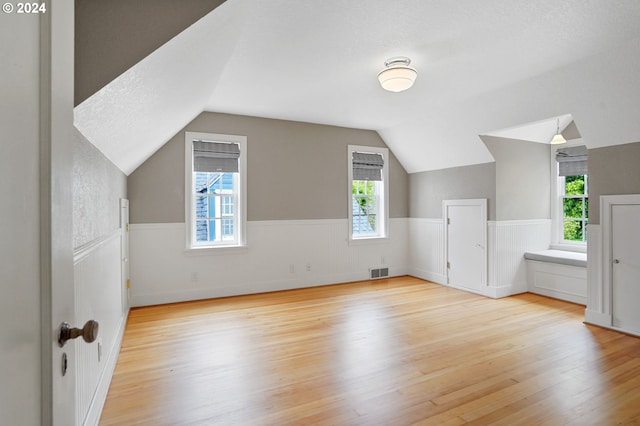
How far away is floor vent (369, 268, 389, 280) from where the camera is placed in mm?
6059

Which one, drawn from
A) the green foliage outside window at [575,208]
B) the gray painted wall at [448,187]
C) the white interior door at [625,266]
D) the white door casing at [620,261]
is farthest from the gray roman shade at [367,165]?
the white interior door at [625,266]

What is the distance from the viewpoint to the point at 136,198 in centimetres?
446

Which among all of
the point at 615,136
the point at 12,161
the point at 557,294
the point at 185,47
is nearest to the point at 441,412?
the point at 12,161

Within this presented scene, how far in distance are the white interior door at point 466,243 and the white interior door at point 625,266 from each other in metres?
1.58

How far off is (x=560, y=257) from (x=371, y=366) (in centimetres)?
361

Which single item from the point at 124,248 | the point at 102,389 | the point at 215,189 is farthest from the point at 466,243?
the point at 102,389

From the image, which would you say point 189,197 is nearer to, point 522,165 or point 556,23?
point 556,23

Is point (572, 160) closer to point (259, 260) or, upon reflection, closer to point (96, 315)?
point (259, 260)

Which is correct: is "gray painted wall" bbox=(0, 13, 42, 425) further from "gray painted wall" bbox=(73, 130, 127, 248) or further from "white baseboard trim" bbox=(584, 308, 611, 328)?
"white baseboard trim" bbox=(584, 308, 611, 328)

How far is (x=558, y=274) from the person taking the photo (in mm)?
4812

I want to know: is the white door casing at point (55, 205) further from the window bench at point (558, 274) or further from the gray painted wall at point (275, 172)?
the window bench at point (558, 274)

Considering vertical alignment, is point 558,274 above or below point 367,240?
below

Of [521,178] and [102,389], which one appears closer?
[102,389]

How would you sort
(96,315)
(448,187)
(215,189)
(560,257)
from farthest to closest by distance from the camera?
(448,187) → (215,189) → (560,257) → (96,315)
